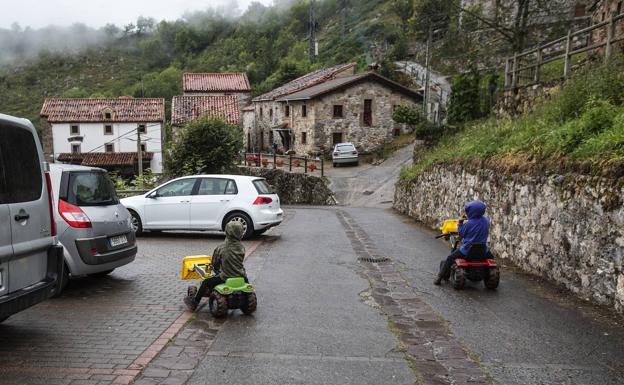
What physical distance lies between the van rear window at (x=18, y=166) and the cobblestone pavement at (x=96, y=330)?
4.72ft

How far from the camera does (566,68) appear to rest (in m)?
13.4

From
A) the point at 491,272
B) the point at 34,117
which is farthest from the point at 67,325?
the point at 34,117

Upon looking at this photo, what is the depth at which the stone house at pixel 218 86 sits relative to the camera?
63500 millimetres

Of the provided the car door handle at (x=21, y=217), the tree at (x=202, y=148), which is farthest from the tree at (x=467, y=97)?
the car door handle at (x=21, y=217)

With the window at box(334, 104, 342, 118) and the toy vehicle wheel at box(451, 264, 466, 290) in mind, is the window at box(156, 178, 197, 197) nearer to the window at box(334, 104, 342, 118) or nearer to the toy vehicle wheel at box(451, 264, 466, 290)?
the toy vehicle wheel at box(451, 264, 466, 290)

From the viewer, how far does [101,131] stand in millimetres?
52375

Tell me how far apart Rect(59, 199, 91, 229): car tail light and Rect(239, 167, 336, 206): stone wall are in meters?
22.8

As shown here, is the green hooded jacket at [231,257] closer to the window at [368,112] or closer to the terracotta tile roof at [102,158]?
the window at [368,112]

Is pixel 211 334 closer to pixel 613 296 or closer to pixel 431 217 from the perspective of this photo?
pixel 613 296

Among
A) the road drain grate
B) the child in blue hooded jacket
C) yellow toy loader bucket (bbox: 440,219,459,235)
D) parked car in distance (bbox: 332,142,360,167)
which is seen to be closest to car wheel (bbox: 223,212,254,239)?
the road drain grate

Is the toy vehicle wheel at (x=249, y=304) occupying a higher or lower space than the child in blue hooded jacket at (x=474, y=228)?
lower

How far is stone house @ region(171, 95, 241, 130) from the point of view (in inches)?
1970

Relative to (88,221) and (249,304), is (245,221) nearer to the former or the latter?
(88,221)

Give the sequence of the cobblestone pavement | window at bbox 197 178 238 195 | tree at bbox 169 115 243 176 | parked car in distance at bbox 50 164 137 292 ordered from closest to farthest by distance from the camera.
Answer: the cobblestone pavement < parked car in distance at bbox 50 164 137 292 < window at bbox 197 178 238 195 < tree at bbox 169 115 243 176
